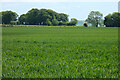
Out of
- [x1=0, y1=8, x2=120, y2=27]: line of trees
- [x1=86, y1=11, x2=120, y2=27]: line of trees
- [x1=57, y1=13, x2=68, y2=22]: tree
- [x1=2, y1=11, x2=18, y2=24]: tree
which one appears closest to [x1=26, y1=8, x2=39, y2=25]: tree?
[x1=0, y1=8, x2=120, y2=27]: line of trees

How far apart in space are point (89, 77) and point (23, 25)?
3665 centimetres

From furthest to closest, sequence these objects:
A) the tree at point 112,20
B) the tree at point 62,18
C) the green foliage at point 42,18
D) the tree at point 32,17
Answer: the tree at point 112,20
the tree at point 62,18
the tree at point 32,17
the green foliage at point 42,18

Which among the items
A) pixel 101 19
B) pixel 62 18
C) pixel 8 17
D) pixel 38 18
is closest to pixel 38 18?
pixel 38 18

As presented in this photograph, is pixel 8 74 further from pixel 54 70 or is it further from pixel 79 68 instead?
pixel 79 68

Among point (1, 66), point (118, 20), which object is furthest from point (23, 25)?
point (1, 66)

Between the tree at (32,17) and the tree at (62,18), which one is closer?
the tree at (32,17)

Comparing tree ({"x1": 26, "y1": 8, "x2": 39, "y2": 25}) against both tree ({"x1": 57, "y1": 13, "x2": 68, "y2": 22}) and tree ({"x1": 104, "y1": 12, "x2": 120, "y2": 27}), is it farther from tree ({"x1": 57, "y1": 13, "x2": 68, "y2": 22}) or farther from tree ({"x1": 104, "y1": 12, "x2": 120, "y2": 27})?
tree ({"x1": 104, "y1": 12, "x2": 120, "y2": 27})

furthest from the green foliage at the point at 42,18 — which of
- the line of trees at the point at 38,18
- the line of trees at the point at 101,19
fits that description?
the line of trees at the point at 101,19

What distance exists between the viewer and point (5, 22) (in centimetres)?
3825

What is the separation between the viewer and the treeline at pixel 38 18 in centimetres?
3736

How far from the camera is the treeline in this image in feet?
123

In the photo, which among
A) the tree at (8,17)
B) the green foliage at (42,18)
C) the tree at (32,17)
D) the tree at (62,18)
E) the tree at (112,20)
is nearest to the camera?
the green foliage at (42,18)

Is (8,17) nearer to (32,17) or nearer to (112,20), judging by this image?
(32,17)

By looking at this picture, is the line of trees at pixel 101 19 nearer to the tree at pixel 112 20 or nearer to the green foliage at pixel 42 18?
the tree at pixel 112 20
